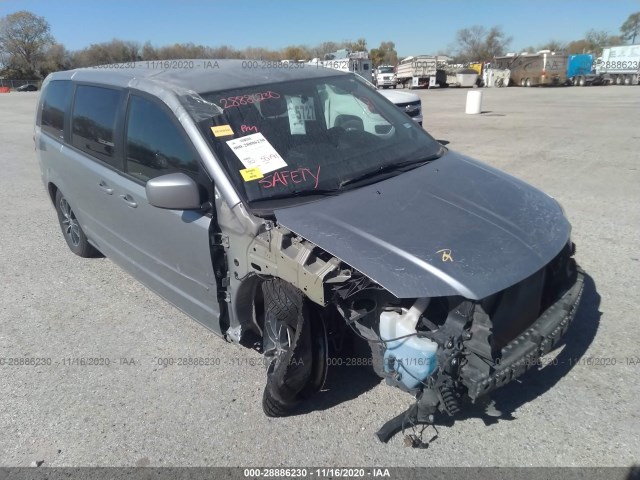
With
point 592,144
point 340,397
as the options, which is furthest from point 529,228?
point 592,144

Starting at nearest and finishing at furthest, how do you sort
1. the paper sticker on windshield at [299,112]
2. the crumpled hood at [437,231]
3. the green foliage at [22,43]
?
1. the crumpled hood at [437,231]
2. the paper sticker on windshield at [299,112]
3. the green foliage at [22,43]

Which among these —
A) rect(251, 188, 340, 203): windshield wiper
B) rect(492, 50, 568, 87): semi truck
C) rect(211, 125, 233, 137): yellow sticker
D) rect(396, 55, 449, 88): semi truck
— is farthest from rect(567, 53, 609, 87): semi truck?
rect(211, 125, 233, 137): yellow sticker

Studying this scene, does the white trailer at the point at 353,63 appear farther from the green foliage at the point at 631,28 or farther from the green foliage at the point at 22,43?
the green foliage at the point at 631,28

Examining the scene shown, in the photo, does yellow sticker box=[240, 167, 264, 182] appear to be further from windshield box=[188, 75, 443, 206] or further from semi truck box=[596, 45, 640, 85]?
semi truck box=[596, 45, 640, 85]

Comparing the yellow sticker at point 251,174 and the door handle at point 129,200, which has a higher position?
the yellow sticker at point 251,174

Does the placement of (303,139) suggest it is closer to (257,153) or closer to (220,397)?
(257,153)

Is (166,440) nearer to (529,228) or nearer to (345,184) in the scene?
(345,184)

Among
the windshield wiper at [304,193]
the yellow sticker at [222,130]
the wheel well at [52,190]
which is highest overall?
the yellow sticker at [222,130]

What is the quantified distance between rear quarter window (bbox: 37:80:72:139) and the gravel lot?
139cm

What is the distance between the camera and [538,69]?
3866 centimetres

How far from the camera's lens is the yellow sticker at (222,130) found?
2.99 meters

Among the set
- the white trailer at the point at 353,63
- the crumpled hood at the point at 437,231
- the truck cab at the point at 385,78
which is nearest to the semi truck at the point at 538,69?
the truck cab at the point at 385,78

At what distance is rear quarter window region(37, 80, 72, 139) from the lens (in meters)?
4.57

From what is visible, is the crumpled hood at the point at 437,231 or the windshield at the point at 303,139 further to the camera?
the windshield at the point at 303,139
